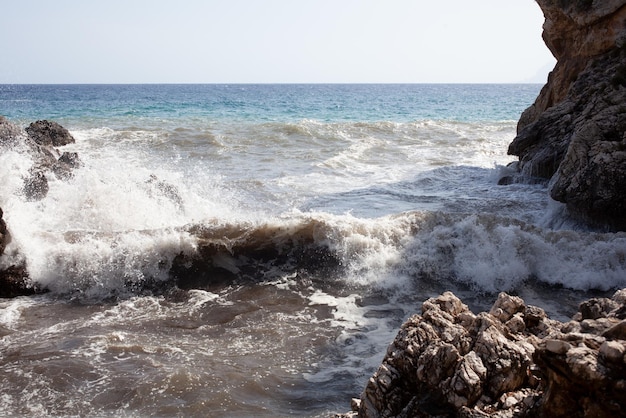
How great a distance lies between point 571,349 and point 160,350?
456 centimetres

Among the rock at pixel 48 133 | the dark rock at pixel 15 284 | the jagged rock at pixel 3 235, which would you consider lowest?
the dark rock at pixel 15 284

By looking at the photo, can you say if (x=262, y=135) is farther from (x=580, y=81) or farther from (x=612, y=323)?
(x=612, y=323)

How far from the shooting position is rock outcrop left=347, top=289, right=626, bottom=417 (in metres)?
3.00

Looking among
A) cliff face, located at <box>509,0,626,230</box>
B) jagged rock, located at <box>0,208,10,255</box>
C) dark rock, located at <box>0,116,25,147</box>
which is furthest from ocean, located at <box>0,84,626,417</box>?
cliff face, located at <box>509,0,626,230</box>

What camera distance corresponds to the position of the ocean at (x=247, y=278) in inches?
224

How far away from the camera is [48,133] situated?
19.7m

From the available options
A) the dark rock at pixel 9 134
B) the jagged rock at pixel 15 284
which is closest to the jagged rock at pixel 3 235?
the jagged rock at pixel 15 284

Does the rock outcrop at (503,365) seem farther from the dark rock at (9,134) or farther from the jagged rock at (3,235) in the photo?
the dark rock at (9,134)

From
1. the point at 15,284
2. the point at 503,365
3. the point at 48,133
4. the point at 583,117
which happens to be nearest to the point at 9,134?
the point at 15,284

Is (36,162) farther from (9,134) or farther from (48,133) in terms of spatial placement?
(48,133)

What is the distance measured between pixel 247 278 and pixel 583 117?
26.2 feet

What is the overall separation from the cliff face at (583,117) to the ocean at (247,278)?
0.61m

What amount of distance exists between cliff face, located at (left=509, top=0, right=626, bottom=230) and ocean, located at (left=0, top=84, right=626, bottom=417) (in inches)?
24.2

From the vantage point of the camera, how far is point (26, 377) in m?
5.80
